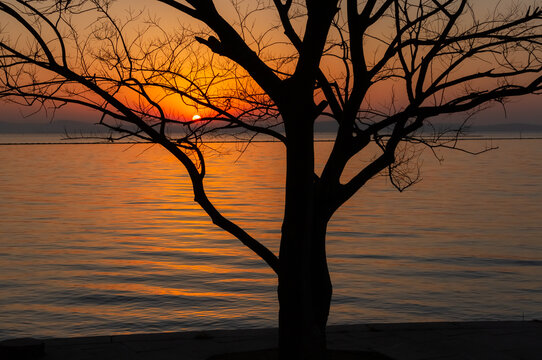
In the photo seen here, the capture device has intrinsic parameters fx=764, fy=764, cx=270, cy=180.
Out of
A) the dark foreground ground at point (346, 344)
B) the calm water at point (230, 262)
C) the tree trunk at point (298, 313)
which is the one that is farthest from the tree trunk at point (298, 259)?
the calm water at point (230, 262)

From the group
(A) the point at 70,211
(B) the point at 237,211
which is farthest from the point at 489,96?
(A) the point at 70,211

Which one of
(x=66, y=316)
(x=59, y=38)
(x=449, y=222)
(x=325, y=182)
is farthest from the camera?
(x=449, y=222)

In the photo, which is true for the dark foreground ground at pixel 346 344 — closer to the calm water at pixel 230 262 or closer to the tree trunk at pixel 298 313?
the tree trunk at pixel 298 313

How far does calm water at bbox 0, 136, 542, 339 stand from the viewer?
12602mm

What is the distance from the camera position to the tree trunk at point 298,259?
7.05 meters

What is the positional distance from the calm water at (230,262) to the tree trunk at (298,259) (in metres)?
1.60

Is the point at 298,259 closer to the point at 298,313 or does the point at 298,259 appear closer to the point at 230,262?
the point at 298,313

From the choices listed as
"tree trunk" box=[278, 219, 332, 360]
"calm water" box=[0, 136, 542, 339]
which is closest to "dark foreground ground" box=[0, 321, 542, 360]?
"tree trunk" box=[278, 219, 332, 360]

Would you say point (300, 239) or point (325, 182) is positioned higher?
point (325, 182)

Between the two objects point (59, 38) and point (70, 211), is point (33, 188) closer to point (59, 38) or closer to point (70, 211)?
point (70, 211)

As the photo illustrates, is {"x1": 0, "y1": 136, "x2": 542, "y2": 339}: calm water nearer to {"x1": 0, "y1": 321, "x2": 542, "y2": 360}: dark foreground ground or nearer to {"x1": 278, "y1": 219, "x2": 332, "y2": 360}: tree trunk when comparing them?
{"x1": 278, "y1": 219, "x2": 332, "y2": 360}: tree trunk

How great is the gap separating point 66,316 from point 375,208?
18.4 meters

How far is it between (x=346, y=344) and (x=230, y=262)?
28.3 feet

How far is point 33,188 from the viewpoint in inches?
1473
